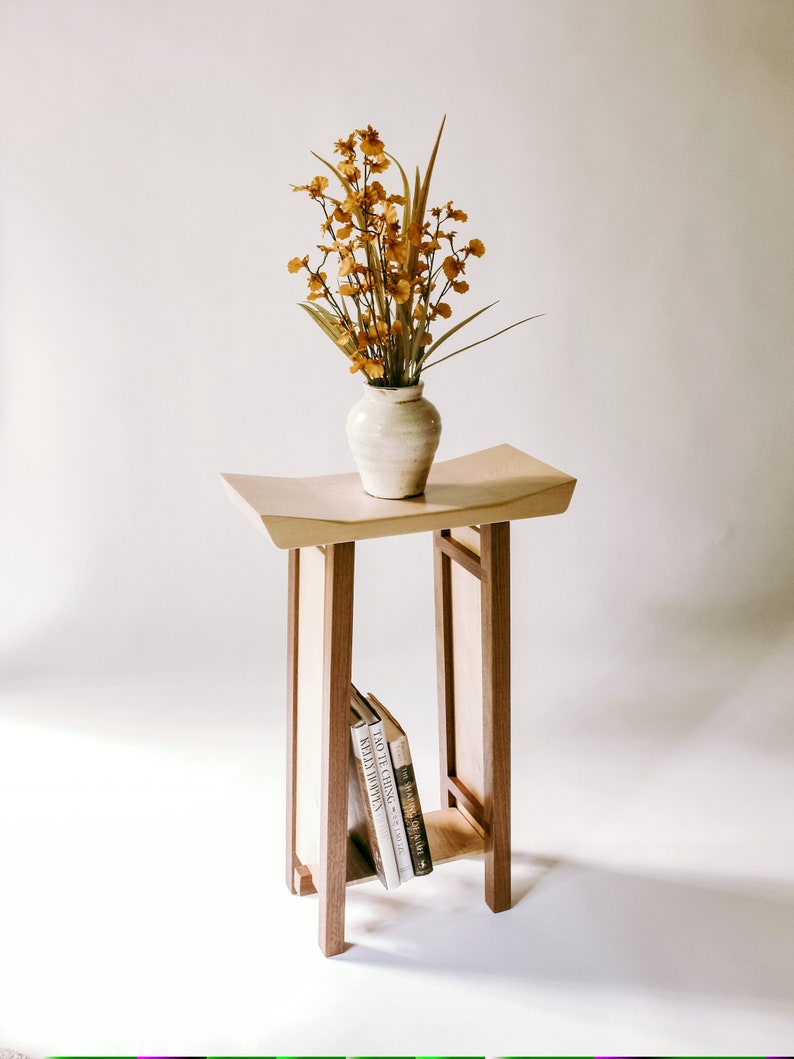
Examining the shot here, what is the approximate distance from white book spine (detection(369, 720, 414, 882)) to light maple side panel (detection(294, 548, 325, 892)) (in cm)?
10

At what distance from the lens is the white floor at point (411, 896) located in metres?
1.71

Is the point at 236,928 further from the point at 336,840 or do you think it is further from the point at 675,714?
the point at 675,714

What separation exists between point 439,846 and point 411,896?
151 millimetres

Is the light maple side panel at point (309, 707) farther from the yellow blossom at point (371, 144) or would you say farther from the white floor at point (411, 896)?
the yellow blossom at point (371, 144)

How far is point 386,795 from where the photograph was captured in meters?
1.84

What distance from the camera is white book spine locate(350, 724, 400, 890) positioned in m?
1.80

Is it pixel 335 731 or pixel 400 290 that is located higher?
pixel 400 290

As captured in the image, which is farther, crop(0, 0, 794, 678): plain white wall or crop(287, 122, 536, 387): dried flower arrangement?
crop(0, 0, 794, 678): plain white wall

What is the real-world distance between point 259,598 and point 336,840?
1.49 m

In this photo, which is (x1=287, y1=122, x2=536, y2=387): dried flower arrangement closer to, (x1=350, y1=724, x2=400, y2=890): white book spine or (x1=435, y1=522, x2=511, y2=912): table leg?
(x1=435, y1=522, x2=511, y2=912): table leg

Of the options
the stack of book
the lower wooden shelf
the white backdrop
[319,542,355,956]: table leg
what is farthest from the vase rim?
the white backdrop

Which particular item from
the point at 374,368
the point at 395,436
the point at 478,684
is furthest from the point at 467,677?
the point at 374,368

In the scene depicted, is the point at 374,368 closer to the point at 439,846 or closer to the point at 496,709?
the point at 496,709

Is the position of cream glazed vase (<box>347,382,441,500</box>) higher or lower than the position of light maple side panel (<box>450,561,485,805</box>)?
higher
